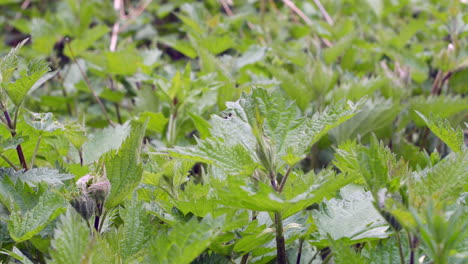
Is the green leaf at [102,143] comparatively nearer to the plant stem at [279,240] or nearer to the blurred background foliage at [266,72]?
the blurred background foliage at [266,72]

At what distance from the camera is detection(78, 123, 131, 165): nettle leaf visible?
102 centimetres

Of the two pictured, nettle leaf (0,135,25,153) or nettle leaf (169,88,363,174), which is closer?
nettle leaf (169,88,363,174)

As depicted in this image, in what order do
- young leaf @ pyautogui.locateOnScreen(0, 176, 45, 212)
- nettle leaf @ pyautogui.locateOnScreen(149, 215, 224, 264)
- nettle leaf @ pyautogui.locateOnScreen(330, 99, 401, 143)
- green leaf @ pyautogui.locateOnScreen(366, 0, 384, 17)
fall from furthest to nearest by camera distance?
green leaf @ pyautogui.locateOnScreen(366, 0, 384, 17), nettle leaf @ pyautogui.locateOnScreen(330, 99, 401, 143), young leaf @ pyautogui.locateOnScreen(0, 176, 45, 212), nettle leaf @ pyautogui.locateOnScreen(149, 215, 224, 264)

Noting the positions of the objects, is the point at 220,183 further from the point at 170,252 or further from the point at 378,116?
the point at 378,116

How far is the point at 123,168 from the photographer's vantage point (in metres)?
0.72

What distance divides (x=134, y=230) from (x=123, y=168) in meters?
0.09

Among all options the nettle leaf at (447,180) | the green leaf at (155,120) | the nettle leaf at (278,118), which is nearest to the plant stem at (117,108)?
the green leaf at (155,120)

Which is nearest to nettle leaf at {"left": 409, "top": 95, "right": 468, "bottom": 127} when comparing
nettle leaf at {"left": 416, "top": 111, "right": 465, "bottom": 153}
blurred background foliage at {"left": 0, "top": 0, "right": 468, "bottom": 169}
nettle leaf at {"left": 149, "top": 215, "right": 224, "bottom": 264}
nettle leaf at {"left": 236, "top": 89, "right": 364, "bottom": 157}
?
blurred background foliage at {"left": 0, "top": 0, "right": 468, "bottom": 169}

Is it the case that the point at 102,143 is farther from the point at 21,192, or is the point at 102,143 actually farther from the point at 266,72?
the point at 266,72

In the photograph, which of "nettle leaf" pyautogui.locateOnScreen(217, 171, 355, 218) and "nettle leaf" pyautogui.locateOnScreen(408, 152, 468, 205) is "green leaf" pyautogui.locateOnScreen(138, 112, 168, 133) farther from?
"nettle leaf" pyautogui.locateOnScreen(408, 152, 468, 205)

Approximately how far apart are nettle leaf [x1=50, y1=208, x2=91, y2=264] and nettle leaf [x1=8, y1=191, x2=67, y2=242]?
0.13 metres

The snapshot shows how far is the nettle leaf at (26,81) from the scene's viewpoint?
2.65 ft

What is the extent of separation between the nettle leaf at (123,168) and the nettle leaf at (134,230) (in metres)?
0.02

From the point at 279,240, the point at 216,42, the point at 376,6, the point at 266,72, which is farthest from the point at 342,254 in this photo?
the point at 376,6
